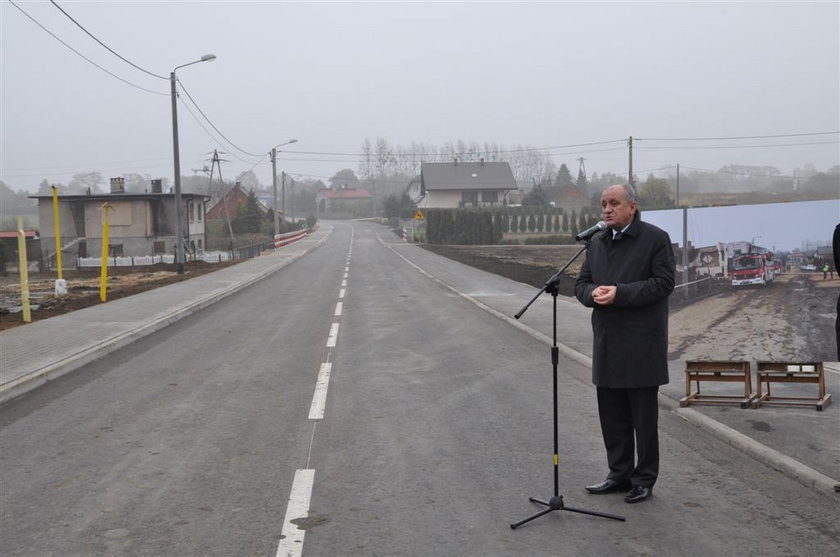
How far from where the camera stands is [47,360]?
10852 mm

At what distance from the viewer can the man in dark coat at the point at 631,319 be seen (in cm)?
505

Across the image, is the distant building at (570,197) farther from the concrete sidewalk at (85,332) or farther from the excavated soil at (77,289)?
the concrete sidewalk at (85,332)

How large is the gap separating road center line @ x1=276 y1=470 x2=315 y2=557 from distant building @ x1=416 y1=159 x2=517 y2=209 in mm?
98152

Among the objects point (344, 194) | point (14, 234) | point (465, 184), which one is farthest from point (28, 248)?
point (344, 194)

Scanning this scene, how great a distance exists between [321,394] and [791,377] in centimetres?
492

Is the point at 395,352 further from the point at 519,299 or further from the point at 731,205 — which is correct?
the point at 519,299

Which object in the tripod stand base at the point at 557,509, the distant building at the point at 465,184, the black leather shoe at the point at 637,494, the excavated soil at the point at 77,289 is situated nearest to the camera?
the tripod stand base at the point at 557,509

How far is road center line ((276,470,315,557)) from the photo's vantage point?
14.5 ft

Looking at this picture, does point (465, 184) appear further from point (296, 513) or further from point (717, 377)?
point (296, 513)

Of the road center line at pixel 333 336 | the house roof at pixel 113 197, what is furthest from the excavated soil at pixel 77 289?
the house roof at pixel 113 197

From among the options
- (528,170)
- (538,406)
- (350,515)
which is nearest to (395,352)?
(538,406)

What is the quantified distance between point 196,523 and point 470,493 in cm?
180

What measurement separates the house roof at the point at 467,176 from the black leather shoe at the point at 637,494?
99501mm

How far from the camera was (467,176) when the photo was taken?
108 m
